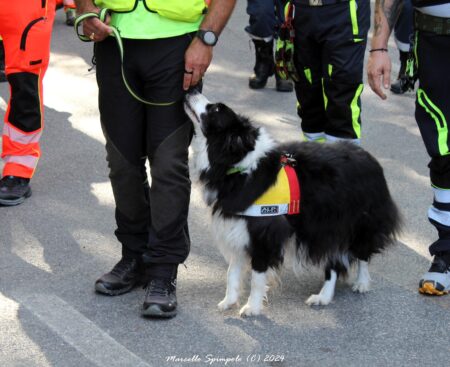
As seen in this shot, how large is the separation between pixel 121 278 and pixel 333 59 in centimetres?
166

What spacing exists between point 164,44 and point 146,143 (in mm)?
502

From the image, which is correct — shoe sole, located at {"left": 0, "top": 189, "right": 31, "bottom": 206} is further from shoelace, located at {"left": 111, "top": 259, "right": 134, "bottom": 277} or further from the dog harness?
the dog harness

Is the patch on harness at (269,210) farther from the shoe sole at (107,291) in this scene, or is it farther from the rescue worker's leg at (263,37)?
the rescue worker's leg at (263,37)

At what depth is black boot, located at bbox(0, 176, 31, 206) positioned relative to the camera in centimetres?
537

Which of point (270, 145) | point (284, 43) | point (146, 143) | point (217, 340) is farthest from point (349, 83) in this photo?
point (217, 340)

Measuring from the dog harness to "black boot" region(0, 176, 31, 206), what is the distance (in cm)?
201

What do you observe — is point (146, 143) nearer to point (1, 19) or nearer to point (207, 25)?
point (207, 25)

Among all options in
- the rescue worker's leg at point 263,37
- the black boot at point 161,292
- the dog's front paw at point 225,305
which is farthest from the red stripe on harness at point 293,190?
the rescue worker's leg at point 263,37

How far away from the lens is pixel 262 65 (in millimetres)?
7988

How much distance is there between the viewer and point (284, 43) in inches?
192

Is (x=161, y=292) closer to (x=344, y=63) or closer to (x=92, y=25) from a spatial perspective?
(x=92, y=25)

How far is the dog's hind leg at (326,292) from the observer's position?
4.23 meters

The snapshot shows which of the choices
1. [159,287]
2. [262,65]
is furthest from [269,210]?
[262,65]

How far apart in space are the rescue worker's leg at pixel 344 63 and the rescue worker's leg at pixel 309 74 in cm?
7
